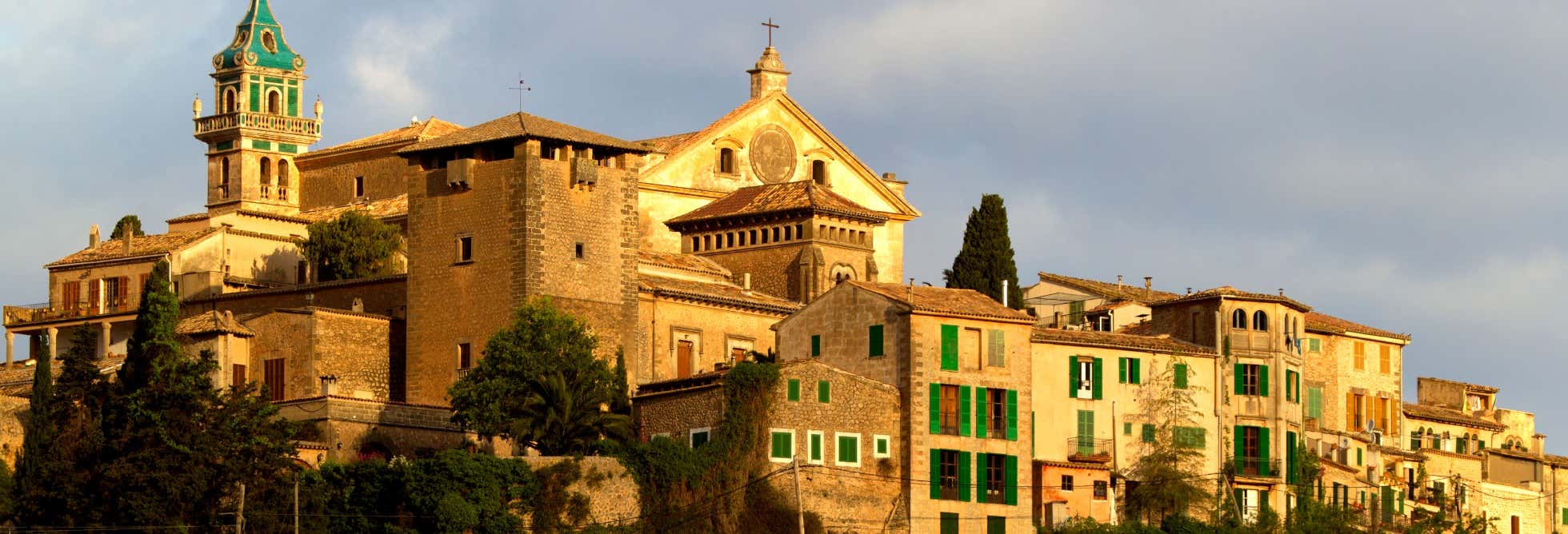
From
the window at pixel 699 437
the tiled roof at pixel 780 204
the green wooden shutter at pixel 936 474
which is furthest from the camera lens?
the tiled roof at pixel 780 204

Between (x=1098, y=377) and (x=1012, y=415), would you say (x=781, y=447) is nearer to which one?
(x=1012, y=415)

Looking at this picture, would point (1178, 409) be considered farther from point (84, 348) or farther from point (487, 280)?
point (84, 348)

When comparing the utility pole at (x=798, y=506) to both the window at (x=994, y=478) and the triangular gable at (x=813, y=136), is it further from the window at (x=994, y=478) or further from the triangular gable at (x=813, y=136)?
the triangular gable at (x=813, y=136)

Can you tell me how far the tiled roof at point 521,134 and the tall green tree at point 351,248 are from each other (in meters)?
7.05

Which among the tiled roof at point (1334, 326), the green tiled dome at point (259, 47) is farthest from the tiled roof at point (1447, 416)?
the green tiled dome at point (259, 47)

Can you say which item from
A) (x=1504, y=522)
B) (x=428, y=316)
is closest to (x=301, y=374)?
(x=428, y=316)

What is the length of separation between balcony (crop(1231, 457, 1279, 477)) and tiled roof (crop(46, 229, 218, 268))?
2962 centimetres

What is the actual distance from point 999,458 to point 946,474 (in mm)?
1523

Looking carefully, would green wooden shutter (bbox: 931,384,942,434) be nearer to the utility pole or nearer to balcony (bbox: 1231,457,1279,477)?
the utility pole

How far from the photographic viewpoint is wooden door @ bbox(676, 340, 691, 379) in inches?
3275

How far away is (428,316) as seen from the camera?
264ft

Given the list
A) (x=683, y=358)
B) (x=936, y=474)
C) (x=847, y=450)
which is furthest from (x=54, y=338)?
(x=936, y=474)

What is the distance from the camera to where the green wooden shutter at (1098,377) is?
78.8m

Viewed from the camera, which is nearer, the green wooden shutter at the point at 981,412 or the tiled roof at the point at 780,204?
the green wooden shutter at the point at 981,412
